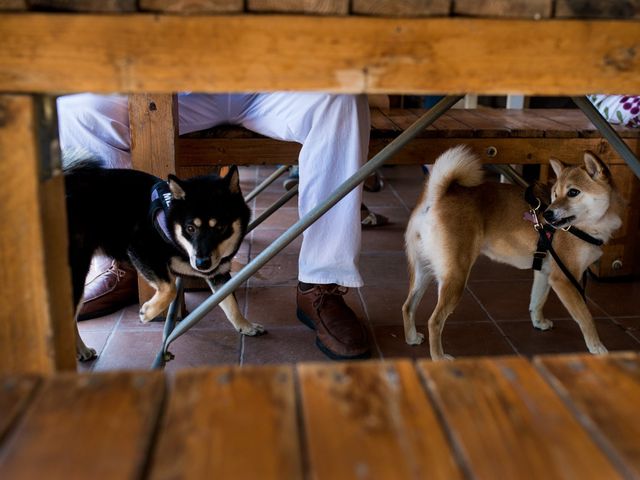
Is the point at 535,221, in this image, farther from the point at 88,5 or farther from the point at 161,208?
the point at 88,5

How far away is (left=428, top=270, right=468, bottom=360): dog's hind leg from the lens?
227 centimetres

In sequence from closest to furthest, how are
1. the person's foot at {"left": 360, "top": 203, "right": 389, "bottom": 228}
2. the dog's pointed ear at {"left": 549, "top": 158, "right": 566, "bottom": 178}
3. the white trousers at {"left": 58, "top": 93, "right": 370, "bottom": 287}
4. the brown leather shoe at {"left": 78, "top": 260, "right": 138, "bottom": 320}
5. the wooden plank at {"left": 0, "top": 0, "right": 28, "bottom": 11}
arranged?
the wooden plank at {"left": 0, "top": 0, "right": 28, "bottom": 11}
the white trousers at {"left": 58, "top": 93, "right": 370, "bottom": 287}
the dog's pointed ear at {"left": 549, "top": 158, "right": 566, "bottom": 178}
the brown leather shoe at {"left": 78, "top": 260, "right": 138, "bottom": 320}
the person's foot at {"left": 360, "top": 203, "right": 389, "bottom": 228}

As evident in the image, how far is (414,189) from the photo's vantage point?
4559 millimetres

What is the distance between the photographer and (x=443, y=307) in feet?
7.53

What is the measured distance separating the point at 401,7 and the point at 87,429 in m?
→ 0.69

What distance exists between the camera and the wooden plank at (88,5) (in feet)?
3.07

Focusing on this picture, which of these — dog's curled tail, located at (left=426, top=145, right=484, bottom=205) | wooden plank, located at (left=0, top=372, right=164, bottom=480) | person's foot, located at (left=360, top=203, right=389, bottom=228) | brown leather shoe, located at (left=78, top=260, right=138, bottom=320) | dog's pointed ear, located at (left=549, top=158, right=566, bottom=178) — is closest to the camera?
wooden plank, located at (left=0, top=372, right=164, bottom=480)

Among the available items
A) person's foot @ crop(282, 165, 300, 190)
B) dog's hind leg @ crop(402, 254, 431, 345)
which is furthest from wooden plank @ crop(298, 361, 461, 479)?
person's foot @ crop(282, 165, 300, 190)

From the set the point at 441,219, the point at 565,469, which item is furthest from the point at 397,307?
the point at 565,469

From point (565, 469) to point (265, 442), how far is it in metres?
0.35

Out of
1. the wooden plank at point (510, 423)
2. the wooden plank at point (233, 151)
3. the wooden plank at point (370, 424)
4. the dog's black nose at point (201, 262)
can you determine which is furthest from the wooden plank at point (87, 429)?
the wooden plank at point (233, 151)

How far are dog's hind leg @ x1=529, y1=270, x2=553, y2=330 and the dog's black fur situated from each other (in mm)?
1109

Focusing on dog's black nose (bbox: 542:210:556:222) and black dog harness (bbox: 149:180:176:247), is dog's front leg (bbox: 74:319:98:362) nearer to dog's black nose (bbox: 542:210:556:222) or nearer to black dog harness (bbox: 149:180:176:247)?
black dog harness (bbox: 149:180:176:247)

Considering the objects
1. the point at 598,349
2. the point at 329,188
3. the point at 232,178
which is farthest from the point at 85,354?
the point at 598,349
